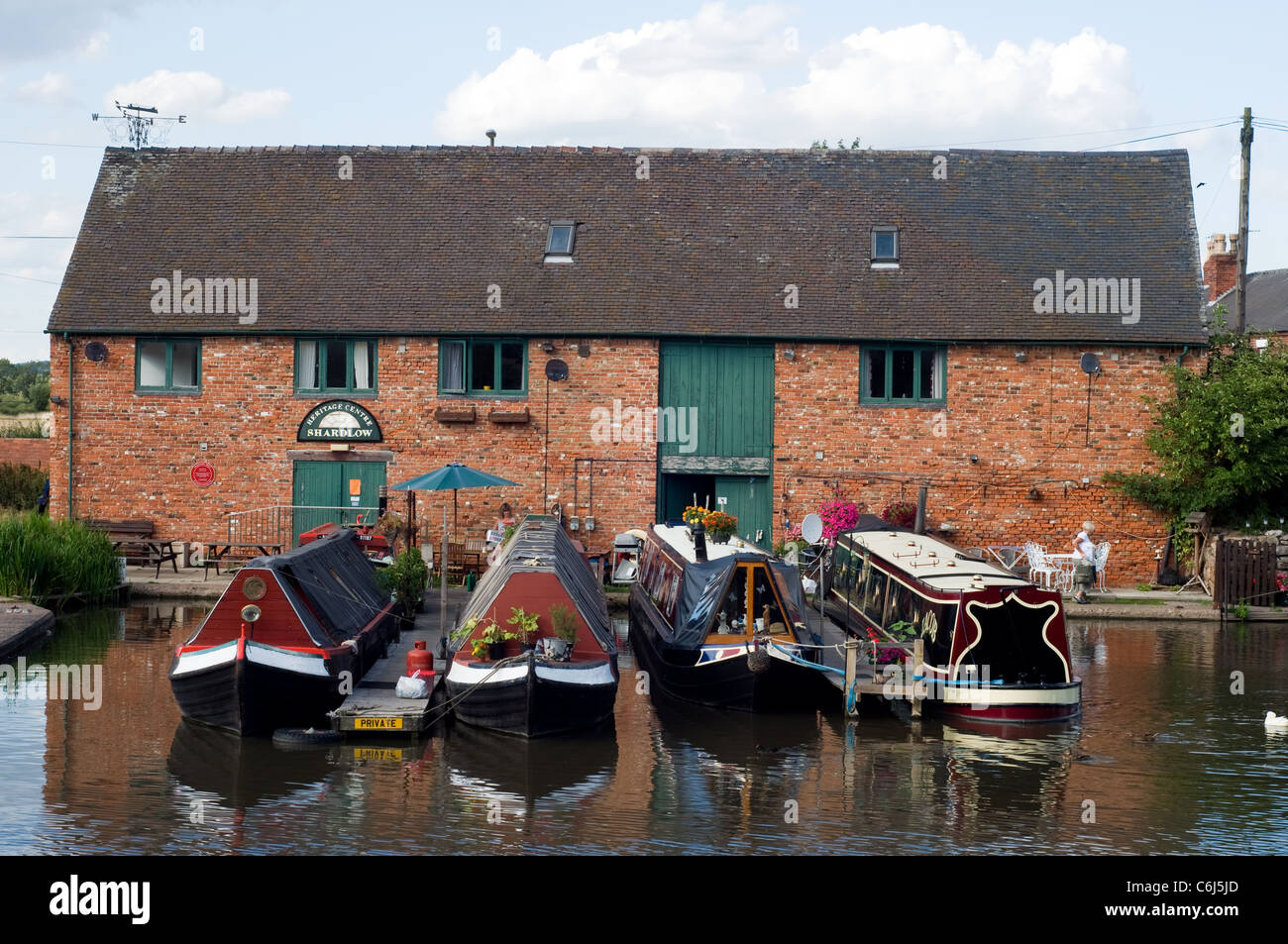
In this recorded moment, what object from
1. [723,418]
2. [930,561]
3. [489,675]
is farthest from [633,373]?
[489,675]

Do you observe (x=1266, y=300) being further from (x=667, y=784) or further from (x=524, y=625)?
(x=667, y=784)

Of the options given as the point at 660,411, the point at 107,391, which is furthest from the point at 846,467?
the point at 107,391

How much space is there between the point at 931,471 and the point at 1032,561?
268cm

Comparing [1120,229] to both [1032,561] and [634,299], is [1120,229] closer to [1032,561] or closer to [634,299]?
[1032,561]

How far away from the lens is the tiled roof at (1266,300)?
158 ft

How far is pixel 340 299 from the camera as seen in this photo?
27500 mm

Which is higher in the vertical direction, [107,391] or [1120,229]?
[1120,229]

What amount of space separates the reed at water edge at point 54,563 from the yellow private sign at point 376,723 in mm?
9913

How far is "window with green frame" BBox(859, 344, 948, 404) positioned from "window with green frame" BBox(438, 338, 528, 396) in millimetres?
6861

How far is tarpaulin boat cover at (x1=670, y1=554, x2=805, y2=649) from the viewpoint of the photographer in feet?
54.2

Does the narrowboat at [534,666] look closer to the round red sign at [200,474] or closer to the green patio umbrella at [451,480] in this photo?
the green patio umbrella at [451,480]

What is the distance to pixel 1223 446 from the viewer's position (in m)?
26.0

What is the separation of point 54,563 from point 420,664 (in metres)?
9.47
